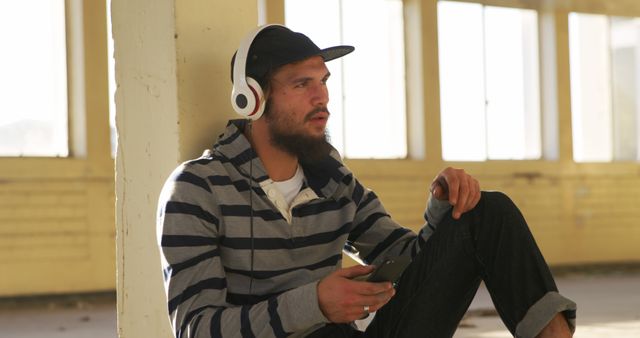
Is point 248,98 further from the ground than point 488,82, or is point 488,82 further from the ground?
point 488,82

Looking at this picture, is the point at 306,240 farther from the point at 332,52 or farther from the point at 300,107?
the point at 332,52

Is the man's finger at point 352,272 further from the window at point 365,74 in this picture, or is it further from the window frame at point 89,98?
the window at point 365,74

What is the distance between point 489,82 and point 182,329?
8040 millimetres

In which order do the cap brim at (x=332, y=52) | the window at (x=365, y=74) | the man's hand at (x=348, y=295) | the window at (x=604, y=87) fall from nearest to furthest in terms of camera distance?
the man's hand at (x=348, y=295) → the cap brim at (x=332, y=52) → the window at (x=365, y=74) → the window at (x=604, y=87)

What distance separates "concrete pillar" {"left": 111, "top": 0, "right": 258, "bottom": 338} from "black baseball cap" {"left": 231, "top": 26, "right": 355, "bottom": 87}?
32 centimetres

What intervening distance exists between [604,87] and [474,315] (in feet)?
15.9

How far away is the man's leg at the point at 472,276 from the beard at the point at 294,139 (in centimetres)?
35

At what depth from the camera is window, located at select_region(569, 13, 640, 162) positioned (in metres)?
10.2

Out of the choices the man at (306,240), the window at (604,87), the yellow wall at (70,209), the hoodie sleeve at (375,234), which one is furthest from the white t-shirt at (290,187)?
the window at (604,87)

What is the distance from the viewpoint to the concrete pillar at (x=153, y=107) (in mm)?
2580

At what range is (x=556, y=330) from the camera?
2.03m

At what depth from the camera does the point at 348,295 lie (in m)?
1.86

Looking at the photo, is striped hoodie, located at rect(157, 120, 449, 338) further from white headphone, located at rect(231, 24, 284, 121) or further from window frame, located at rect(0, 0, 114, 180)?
window frame, located at rect(0, 0, 114, 180)

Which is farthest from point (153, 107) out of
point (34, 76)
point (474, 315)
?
point (34, 76)
